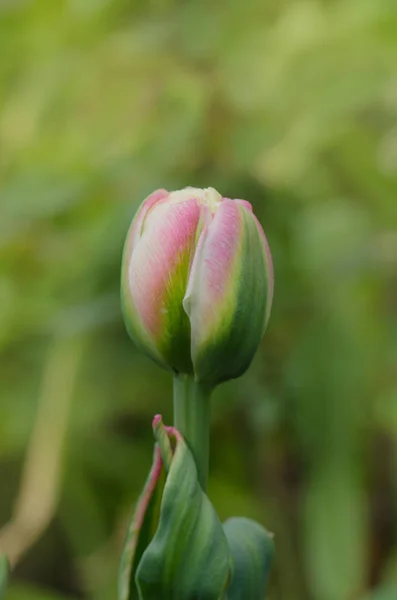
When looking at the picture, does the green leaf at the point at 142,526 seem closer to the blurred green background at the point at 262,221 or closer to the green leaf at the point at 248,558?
the green leaf at the point at 248,558

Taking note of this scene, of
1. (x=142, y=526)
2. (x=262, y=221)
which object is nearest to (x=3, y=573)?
(x=142, y=526)

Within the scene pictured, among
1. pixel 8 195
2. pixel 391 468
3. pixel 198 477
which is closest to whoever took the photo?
pixel 198 477

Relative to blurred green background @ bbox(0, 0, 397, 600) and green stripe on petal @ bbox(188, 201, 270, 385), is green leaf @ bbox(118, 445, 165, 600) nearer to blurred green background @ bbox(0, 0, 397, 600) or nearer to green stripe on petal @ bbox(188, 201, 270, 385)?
green stripe on petal @ bbox(188, 201, 270, 385)

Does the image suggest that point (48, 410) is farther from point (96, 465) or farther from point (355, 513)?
point (355, 513)

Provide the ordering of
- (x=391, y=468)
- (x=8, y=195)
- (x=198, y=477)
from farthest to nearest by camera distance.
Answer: (x=391, y=468) → (x=8, y=195) → (x=198, y=477)

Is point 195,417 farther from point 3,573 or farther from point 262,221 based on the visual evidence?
point 262,221

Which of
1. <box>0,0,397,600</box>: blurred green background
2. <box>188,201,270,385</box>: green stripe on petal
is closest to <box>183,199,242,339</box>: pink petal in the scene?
<box>188,201,270,385</box>: green stripe on petal

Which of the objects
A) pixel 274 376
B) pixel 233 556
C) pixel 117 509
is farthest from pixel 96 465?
pixel 233 556
